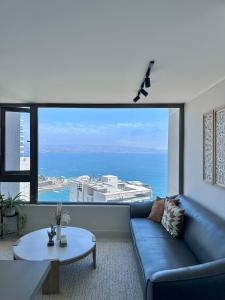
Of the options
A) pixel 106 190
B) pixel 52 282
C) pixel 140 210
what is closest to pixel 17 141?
pixel 106 190

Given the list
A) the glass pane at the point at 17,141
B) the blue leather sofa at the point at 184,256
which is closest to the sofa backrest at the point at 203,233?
the blue leather sofa at the point at 184,256

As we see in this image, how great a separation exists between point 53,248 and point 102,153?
2190 mm

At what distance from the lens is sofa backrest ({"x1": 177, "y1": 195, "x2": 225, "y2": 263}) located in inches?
92.8

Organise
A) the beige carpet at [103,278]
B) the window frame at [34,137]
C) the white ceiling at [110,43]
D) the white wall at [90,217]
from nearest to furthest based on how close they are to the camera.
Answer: the white ceiling at [110,43] < the beige carpet at [103,278] < the white wall at [90,217] < the window frame at [34,137]

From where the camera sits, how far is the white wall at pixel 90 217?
4.63 metres

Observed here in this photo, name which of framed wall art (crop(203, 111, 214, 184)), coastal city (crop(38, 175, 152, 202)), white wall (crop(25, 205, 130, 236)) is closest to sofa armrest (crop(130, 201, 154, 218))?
white wall (crop(25, 205, 130, 236))

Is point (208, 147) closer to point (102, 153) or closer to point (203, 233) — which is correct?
point (203, 233)

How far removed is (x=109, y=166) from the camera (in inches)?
195

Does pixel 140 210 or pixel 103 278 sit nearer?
pixel 103 278

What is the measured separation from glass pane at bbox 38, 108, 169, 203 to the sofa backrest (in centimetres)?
149

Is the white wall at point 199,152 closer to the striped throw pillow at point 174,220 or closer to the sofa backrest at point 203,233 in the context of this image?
the sofa backrest at point 203,233

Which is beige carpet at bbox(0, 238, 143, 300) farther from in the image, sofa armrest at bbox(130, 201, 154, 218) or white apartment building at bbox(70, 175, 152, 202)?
white apartment building at bbox(70, 175, 152, 202)

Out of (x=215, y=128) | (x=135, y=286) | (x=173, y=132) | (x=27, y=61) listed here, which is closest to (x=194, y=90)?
(x=215, y=128)

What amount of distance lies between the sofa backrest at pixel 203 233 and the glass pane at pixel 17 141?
3030 millimetres
